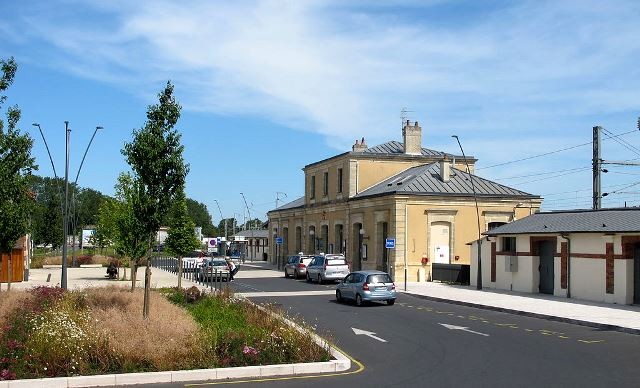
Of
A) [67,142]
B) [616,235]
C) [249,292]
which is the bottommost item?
[249,292]

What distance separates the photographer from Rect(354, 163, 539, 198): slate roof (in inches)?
1738

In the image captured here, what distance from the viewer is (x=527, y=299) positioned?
28.8m

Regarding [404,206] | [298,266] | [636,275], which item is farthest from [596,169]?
[298,266]

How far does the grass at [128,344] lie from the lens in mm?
11664

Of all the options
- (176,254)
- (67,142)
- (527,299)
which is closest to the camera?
(527,299)

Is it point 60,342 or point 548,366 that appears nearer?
point 60,342

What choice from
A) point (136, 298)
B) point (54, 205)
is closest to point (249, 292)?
point (136, 298)

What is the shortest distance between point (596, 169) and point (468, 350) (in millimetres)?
23016

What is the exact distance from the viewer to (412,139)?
55125 millimetres

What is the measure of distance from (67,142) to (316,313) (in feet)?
55.5

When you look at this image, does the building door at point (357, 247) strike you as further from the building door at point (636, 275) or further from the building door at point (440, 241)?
the building door at point (636, 275)

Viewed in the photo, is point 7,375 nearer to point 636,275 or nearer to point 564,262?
point 636,275

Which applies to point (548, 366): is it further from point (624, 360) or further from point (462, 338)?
point (462, 338)

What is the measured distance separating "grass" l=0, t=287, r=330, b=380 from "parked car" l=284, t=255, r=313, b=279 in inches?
1223
